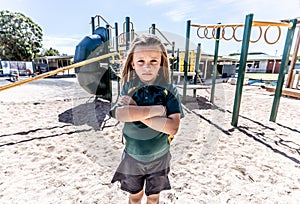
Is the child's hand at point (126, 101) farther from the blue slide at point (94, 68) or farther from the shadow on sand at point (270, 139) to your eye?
the blue slide at point (94, 68)

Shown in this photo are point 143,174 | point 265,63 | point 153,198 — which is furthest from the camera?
point 265,63

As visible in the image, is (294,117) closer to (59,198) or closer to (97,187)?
(97,187)

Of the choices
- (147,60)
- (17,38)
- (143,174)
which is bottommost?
(143,174)

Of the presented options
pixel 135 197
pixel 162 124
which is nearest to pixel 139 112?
pixel 162 124

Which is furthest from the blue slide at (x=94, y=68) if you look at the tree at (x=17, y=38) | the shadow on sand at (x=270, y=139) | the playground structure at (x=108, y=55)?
the tree at (x=17, y=38)

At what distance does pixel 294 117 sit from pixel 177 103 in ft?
18.1

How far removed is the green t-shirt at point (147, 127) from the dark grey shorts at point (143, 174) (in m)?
0.05

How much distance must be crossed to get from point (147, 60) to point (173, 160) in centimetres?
201

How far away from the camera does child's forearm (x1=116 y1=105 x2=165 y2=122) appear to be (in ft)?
3.17

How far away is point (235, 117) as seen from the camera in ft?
13.5

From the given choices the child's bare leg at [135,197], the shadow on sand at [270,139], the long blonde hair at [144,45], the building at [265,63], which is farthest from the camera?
the building at [265,63]

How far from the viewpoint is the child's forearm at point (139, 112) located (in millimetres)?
965

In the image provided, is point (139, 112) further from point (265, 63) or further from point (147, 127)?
point (265, 63)

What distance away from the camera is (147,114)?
3.17ft
